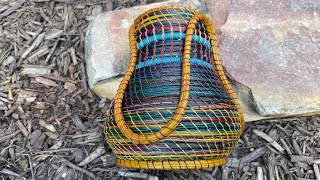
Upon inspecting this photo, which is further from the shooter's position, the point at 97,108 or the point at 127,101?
the point at 97,108

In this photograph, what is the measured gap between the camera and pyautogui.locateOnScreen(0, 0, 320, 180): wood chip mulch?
84.7 inches

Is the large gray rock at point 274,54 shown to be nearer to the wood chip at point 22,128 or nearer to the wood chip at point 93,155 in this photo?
the wood chip at point 93,155

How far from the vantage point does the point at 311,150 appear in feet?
7.43

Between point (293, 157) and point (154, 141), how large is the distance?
3.18 feet

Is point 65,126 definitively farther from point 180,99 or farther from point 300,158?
point 300,158

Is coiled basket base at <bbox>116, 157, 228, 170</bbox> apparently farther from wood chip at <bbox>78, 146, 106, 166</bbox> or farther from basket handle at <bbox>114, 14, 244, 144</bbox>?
wood chip at <bbox>78, 146, 106, 166</bbox>

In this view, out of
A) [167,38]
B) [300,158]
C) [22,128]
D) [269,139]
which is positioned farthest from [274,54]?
[22,128]

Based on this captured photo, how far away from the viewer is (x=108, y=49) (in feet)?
7.39

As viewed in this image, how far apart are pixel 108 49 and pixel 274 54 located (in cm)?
89

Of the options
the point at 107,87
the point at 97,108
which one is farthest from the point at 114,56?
the point at 97,108

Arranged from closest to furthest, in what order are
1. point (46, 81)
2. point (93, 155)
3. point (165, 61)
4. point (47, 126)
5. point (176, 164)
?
1. point (176, 164)
2. point (165, 61)
3. point (93, 155)
4. point (47, 126)
5. point (46, 81)

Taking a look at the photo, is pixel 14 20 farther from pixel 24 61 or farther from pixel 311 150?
pixel 311 150

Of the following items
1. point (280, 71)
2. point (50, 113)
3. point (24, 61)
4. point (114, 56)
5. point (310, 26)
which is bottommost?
point (50, 113)

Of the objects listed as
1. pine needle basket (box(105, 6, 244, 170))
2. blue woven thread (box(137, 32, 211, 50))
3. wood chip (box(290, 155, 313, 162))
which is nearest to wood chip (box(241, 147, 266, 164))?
wood chip (box(290, 155, 313, 162))
